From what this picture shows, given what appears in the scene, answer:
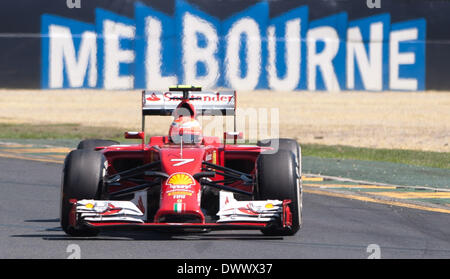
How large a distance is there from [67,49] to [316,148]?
387 inches

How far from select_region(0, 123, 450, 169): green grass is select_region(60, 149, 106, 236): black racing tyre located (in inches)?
372

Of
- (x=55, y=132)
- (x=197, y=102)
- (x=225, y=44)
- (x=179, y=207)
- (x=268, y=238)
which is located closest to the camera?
(x=179, y=207)

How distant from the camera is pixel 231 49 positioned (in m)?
29.1

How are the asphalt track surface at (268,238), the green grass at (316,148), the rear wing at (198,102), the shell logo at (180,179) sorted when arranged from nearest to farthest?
the asphalt track surface at (268,238) < the shell logo at (180,179) < the rear wing at (198,102) < the green grass at (316,148)

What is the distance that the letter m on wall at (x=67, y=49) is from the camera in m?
29.0

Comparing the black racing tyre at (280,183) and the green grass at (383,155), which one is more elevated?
the black racing tyre at (280,183)

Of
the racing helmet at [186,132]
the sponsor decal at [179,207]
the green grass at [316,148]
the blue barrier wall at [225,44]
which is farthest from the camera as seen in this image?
the blue barrier wall at [225,44]

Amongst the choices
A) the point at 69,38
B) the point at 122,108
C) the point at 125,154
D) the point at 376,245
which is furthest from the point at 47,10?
the point at 376,245

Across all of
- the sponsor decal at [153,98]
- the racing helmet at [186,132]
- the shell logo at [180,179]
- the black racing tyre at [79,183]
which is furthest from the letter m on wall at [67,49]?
the shell logo at [180,179]

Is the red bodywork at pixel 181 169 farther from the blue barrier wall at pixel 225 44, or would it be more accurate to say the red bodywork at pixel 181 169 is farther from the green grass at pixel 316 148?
the blue barrier wall at pixel 225 44

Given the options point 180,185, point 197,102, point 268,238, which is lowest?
point 268,238

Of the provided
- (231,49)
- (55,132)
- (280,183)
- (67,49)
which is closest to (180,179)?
(280,183)

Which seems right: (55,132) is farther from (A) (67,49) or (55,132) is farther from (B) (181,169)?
(B) (181,169)

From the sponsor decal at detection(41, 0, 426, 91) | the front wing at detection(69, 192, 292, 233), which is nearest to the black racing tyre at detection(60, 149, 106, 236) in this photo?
the front wing at detection(69, 192, 292, 233)
